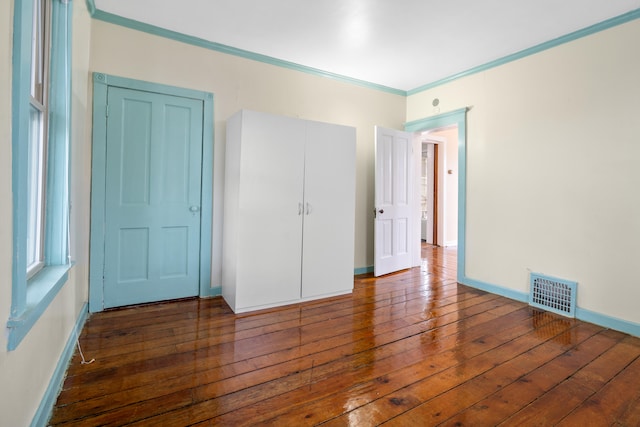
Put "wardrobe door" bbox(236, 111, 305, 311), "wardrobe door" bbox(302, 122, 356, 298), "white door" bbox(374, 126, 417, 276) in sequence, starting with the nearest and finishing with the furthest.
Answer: "wardrobe door" bbox(236, 111, 305, 311) → "wardrobe door" bbox(302, 122, 356, 298) → "white door" bbox(374, 126, 417, 276)

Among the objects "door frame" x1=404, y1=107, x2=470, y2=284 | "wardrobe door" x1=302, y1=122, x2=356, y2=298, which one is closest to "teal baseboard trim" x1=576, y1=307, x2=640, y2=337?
"door frame" x1=404, y1=107, x2=470, y2=284

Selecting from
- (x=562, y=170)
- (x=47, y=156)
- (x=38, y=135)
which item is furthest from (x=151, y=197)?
(x=562, y=170)

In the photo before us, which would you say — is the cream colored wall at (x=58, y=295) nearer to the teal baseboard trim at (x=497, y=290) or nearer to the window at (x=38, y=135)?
the window at (x=38, y=135)

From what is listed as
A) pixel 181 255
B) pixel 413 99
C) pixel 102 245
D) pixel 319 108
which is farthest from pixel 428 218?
pixel 102 245

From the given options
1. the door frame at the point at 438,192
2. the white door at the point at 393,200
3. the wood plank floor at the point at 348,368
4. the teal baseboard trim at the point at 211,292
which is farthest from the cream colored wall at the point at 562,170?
the door frame at the point at 438,192

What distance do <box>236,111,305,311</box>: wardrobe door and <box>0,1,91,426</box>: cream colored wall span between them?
3.88ft

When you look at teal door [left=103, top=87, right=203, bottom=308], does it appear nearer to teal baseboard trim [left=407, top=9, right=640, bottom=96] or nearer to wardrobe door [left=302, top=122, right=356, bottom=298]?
wardrobe door [left=302, top=122, right=356, bottom=298]

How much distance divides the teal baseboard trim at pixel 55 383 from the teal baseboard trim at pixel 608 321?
12.8 feet

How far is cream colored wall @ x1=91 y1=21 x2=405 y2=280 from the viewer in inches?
117

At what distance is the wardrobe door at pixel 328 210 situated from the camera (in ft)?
10.8

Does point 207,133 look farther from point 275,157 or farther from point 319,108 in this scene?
point 319,108

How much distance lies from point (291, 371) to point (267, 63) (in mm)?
3139

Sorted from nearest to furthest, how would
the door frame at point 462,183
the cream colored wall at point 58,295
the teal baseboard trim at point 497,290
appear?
the cream colored wall at point 58,295, the teal baseboard trim at point 497,290, the door frame at point 462,183

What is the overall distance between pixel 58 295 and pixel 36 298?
0.50 metres
